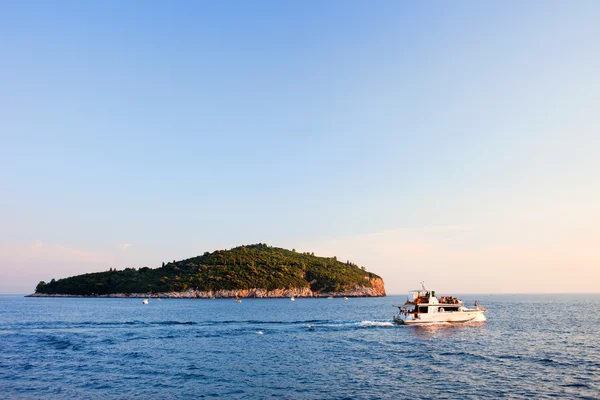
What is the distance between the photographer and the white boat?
91750 mm

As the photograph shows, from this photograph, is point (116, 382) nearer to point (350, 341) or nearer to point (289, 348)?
point (289, 348)

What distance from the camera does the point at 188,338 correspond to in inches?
2837

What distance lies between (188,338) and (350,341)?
26.9 m

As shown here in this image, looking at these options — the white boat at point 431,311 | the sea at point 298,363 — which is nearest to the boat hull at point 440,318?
the white boat at point 431,311

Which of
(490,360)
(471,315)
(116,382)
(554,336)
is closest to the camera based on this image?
(116,382)

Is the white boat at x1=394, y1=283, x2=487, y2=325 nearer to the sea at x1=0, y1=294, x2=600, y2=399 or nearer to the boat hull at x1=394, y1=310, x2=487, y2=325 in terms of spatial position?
the boat hull at x1=394, y1=310, x2=487, y2=325

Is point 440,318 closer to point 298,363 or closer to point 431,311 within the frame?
point 431,311

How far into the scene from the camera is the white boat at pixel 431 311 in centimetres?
9175

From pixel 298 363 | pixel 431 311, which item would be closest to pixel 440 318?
pixel 431 311

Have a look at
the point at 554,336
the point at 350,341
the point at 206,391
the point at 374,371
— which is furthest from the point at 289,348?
the point at 554,336

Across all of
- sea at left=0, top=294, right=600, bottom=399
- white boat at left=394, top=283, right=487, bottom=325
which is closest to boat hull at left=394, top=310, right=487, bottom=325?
white boat at left=394, top=283, right=487, bottom=325

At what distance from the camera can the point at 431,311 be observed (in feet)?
303

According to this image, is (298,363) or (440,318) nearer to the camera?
(298,363)

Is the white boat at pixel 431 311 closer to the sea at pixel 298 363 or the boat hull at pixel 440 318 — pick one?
the boat hull at pixel 440 318
